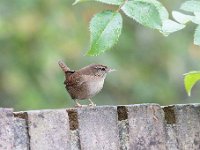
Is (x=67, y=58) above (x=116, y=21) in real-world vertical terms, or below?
above

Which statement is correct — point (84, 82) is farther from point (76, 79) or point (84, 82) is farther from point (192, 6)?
point (192, 6)

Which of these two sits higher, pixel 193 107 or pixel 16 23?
pixel 16 23

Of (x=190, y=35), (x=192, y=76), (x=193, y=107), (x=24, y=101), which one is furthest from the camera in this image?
(x=190, y=35)

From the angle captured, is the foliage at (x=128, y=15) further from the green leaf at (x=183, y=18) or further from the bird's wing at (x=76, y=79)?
the bird's wing at (x=76, y=79)

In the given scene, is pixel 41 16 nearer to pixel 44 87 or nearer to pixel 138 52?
pixel 44 87

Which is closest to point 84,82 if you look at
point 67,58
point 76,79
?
point 76,79

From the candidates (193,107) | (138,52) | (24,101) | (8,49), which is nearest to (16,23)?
(8,49)
